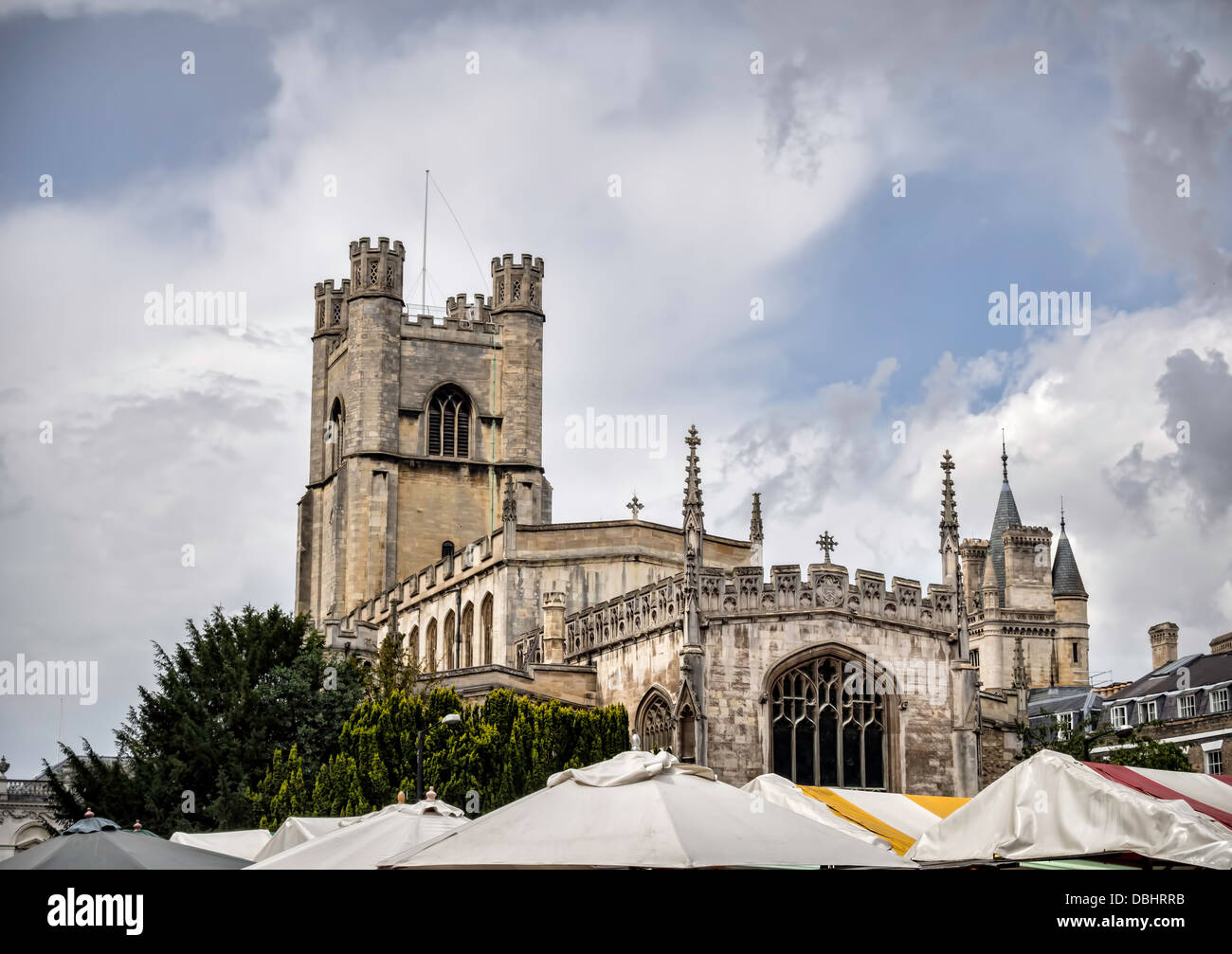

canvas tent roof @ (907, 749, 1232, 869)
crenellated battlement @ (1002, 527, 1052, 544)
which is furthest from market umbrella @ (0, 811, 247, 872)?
crenellated battlement @ (1002, 527, 1052, 544)

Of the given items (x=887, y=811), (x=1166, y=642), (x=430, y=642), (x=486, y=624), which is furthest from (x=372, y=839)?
(x=1166, y=642)

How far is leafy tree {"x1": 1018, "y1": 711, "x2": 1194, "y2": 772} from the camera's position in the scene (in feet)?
141

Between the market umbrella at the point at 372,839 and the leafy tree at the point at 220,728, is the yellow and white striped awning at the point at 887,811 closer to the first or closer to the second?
the market umbrella at the point at 372,839

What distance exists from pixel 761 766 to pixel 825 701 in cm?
214

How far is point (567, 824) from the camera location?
583 inches

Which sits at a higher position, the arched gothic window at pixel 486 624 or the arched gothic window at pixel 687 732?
the arched gothic window at pixel 486 624

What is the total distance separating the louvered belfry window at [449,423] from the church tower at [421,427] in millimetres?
37

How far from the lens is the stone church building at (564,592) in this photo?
37281 mm

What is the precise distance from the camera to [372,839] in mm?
17406

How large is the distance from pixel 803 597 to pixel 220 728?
547 inches

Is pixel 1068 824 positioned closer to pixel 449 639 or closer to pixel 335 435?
pixel 449 639

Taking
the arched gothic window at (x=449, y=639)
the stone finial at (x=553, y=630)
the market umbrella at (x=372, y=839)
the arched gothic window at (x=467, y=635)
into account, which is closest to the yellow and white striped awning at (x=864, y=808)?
the market umbrella at (x=372, y=839)

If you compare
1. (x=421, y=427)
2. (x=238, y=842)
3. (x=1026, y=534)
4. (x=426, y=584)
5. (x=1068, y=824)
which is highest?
(x=1026, y=534)
